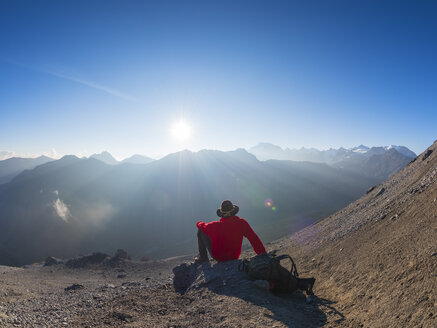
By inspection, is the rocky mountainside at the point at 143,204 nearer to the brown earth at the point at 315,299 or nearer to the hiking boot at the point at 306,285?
the brown earth at the point at 315,299

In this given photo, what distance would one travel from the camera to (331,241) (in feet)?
32.3

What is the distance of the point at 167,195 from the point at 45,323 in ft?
309

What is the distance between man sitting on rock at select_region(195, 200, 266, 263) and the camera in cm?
649

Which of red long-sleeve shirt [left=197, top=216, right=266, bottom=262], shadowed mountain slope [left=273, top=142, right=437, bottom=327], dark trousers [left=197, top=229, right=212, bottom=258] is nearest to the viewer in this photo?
shadowed mountain slope [left=273, top=142, right=437, bottom=327]

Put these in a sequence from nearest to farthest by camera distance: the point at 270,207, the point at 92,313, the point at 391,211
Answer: the point at 92,313 → the point at 391,211 → the point at 270,207

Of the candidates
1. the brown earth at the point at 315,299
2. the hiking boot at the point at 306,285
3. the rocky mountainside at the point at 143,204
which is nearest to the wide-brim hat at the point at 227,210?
the brown earth at the point at 315,299

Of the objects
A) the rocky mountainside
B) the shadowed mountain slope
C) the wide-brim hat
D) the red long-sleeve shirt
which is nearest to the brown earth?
the shadowed mountain slope

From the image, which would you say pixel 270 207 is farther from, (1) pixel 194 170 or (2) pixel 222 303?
(2) pixel 222 303

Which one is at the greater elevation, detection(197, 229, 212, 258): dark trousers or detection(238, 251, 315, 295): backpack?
detection(197, 229, 212, 258): dark trousers

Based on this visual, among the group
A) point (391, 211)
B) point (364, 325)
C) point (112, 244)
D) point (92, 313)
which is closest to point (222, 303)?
point (364, 325)

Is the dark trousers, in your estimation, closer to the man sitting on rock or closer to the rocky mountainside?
the man sitting on rock

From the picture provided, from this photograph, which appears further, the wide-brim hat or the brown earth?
the wide-brim hat

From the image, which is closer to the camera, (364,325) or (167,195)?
(364,325)

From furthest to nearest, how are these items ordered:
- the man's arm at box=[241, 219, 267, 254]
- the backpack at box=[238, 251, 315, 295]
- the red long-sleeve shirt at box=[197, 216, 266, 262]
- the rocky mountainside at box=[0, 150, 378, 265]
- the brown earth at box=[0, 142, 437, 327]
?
1. the rocky mountainside at box=[0, 150, 378, 265]
2. the red long-sleeve shirt at box=[197, 216, 266, 262]
3. the man's arm at box=[241, 219, 267, 254]
4. the backpack at box=[238, 251, 315, 295]
5. the brown earth at box=[0, 142, 437, 327]
